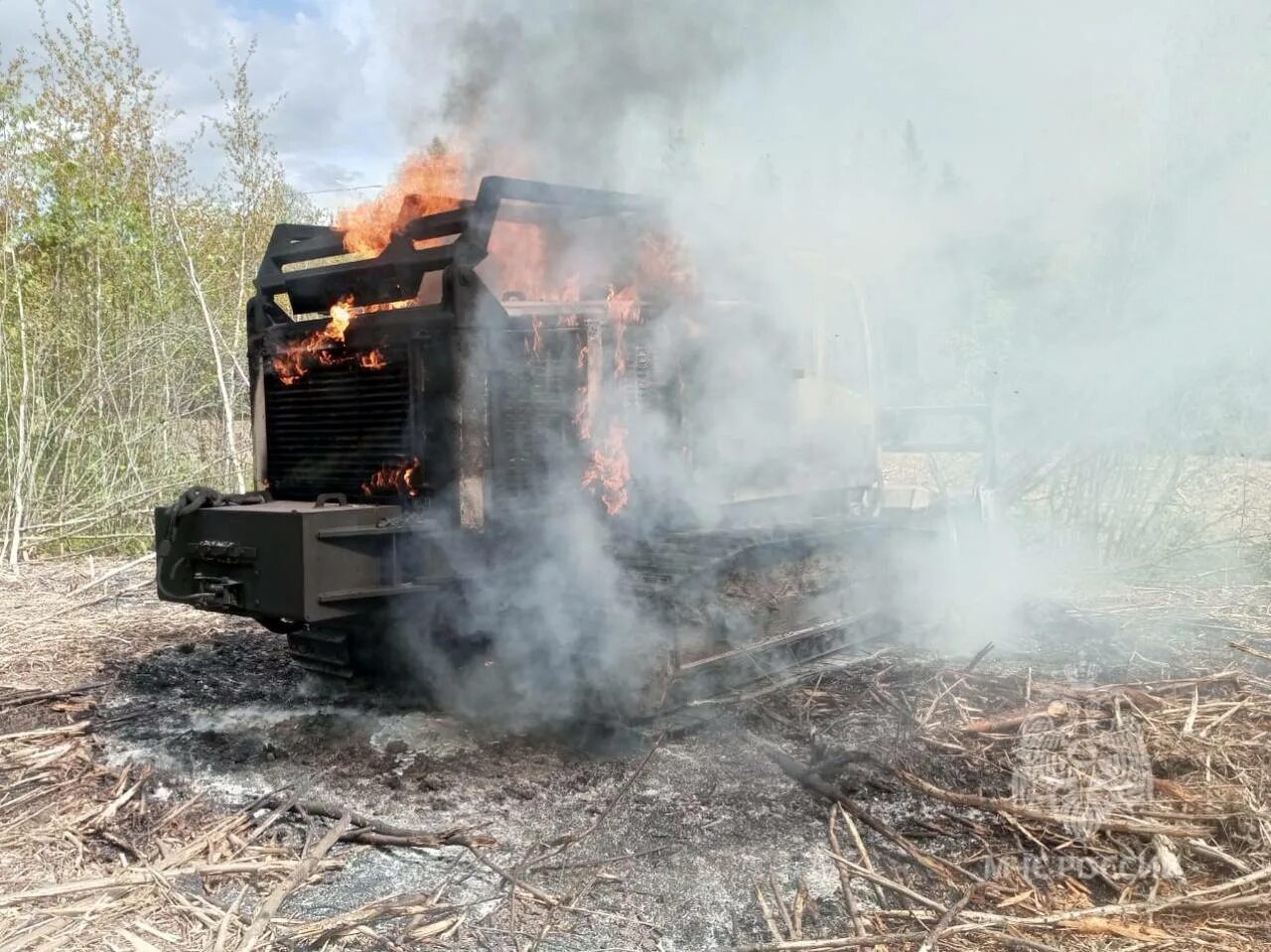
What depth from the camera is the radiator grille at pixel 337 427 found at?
4.88m

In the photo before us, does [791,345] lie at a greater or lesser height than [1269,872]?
greater

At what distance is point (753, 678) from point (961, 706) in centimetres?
122

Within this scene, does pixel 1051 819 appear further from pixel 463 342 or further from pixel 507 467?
pixel 463 342

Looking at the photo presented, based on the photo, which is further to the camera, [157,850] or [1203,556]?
[1203,556]

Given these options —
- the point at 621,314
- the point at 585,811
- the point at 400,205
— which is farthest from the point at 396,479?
the point at 585,811

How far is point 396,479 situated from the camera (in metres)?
4.82

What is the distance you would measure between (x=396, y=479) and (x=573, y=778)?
1.71 metres

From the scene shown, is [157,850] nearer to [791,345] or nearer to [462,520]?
[462,520]

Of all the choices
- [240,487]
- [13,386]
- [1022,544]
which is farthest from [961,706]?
[13,386]

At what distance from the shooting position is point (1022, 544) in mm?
9914

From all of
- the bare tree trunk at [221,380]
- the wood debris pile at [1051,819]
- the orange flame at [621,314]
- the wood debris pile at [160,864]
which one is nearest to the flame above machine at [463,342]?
the orange flame at [621,314]

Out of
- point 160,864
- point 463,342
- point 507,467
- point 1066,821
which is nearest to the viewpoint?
point 160,864

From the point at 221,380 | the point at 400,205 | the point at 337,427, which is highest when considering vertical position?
A: the point at 400,205

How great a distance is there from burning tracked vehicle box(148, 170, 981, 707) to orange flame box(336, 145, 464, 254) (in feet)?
0.08
